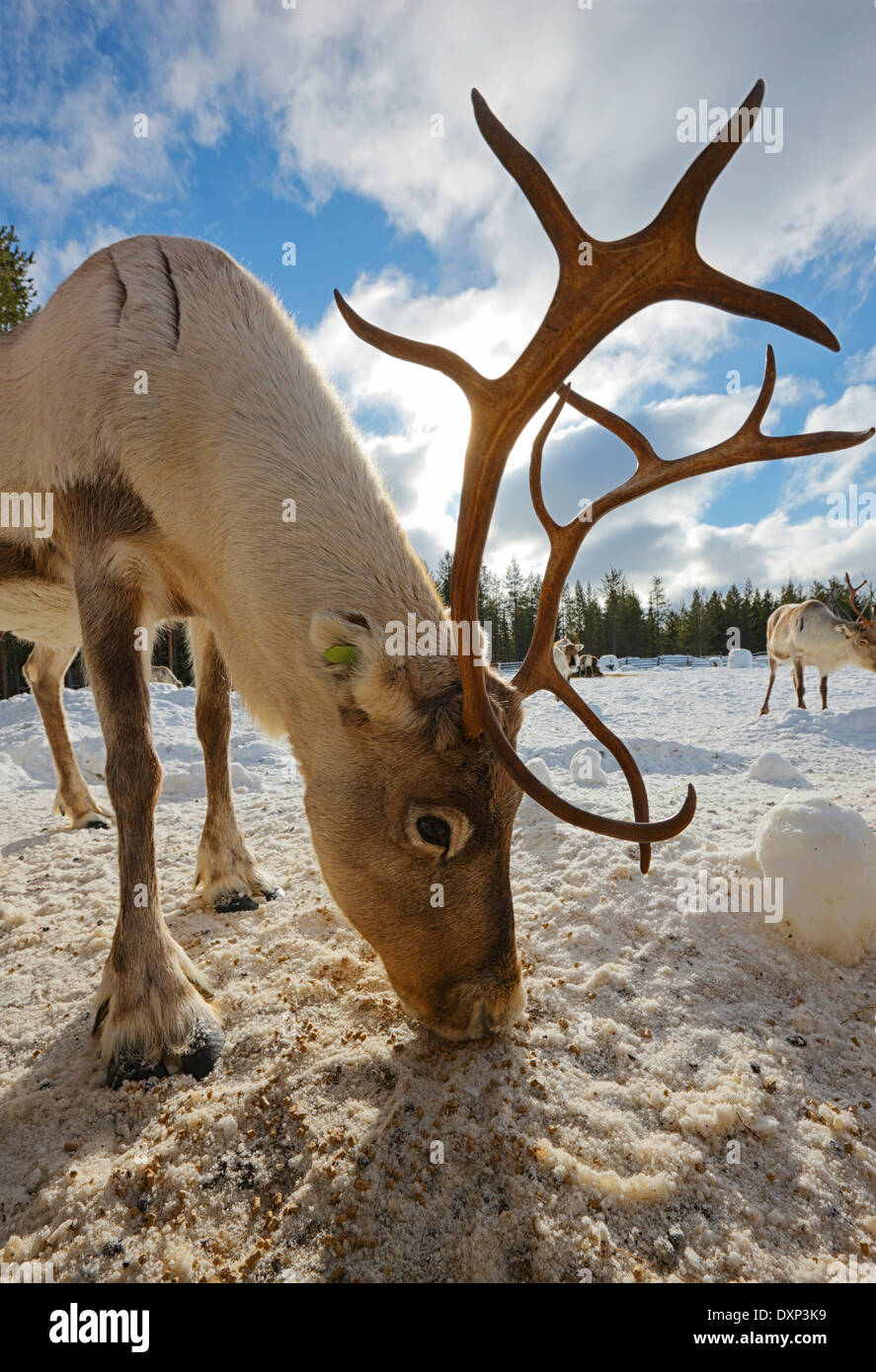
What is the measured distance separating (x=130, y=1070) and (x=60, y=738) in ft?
14.2

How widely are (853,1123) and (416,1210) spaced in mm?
1308

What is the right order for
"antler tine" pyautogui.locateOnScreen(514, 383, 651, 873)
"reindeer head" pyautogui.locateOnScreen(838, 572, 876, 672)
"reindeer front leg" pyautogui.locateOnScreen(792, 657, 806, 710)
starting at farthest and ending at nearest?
"reindeer head" pyautogui.locateOnScreen(838, 572, 876, 672) < "reindeer front leg" pyautogui.locateOnScreen(792, 657, 806, 710) < "antler tine" pyautogui.locateOnScreen(514, 383, 651, 873)

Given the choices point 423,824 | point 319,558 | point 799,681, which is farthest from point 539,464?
point 799,681

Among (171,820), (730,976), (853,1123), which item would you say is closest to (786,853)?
(730,976)

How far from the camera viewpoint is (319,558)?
7.29 feet

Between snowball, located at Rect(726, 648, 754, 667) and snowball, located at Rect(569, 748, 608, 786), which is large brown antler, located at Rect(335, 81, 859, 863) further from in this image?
snowball, located at Rect(726, 648, 754, 667)

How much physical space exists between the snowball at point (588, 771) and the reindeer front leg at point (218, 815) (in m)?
3.52

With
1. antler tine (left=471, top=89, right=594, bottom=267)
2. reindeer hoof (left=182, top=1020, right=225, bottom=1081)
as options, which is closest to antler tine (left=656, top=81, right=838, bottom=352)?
antler tine (left=471, top=89, right=594, bottom=267)

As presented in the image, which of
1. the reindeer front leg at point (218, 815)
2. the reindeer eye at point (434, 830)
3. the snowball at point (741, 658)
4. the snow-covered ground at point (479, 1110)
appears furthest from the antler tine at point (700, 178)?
the snowball at point (741, 658)

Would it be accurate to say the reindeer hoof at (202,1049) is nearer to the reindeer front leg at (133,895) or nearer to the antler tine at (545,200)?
the reindeer front leg at (133,895)

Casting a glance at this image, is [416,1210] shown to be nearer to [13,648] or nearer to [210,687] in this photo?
[210,687]

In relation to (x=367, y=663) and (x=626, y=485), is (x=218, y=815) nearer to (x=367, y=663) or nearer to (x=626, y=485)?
(x=367, y=663)

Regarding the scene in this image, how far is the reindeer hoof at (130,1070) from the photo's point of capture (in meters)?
2.13

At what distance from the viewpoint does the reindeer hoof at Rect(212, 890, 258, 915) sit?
11.6 feet
